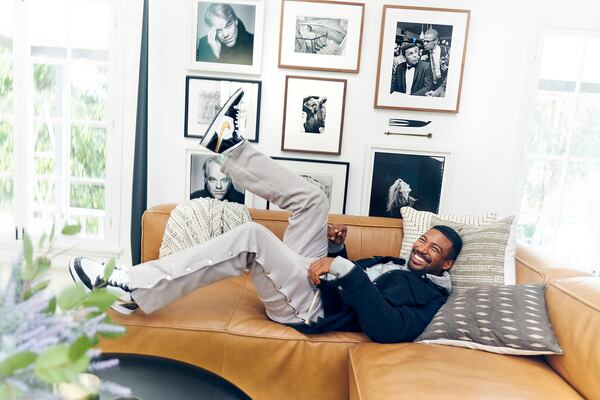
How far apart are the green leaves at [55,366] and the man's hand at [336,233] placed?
5.44ft

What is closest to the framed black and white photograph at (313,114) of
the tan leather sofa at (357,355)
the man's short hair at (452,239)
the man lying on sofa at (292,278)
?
the man lying on sofa at (292,278)

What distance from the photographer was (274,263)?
1638 millimetres

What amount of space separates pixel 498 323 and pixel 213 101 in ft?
6.69

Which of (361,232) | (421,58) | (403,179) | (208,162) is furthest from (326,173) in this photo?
(421,58)

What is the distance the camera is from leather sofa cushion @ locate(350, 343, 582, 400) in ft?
3.87

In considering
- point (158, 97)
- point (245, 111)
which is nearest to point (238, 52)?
point (245, 111)

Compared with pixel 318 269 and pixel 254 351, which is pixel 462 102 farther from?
pixel 254 351

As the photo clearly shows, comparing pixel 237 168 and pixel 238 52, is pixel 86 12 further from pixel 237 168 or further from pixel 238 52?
pixel 237 168

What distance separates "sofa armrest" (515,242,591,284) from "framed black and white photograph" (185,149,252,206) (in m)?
1.61

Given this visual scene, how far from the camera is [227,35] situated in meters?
2.66

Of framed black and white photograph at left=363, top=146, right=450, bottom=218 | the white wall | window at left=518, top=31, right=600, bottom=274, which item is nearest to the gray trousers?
framed black and white photograph at left=363, top=146, right=450, bottom=218

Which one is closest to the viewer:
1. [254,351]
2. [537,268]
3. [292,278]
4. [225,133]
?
[254,351]

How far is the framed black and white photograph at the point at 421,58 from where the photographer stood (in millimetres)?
2633

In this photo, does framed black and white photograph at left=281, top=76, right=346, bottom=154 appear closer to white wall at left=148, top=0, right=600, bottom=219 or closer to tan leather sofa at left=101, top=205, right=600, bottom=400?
white wall at left=148, top=0, right=600, bottom=219
